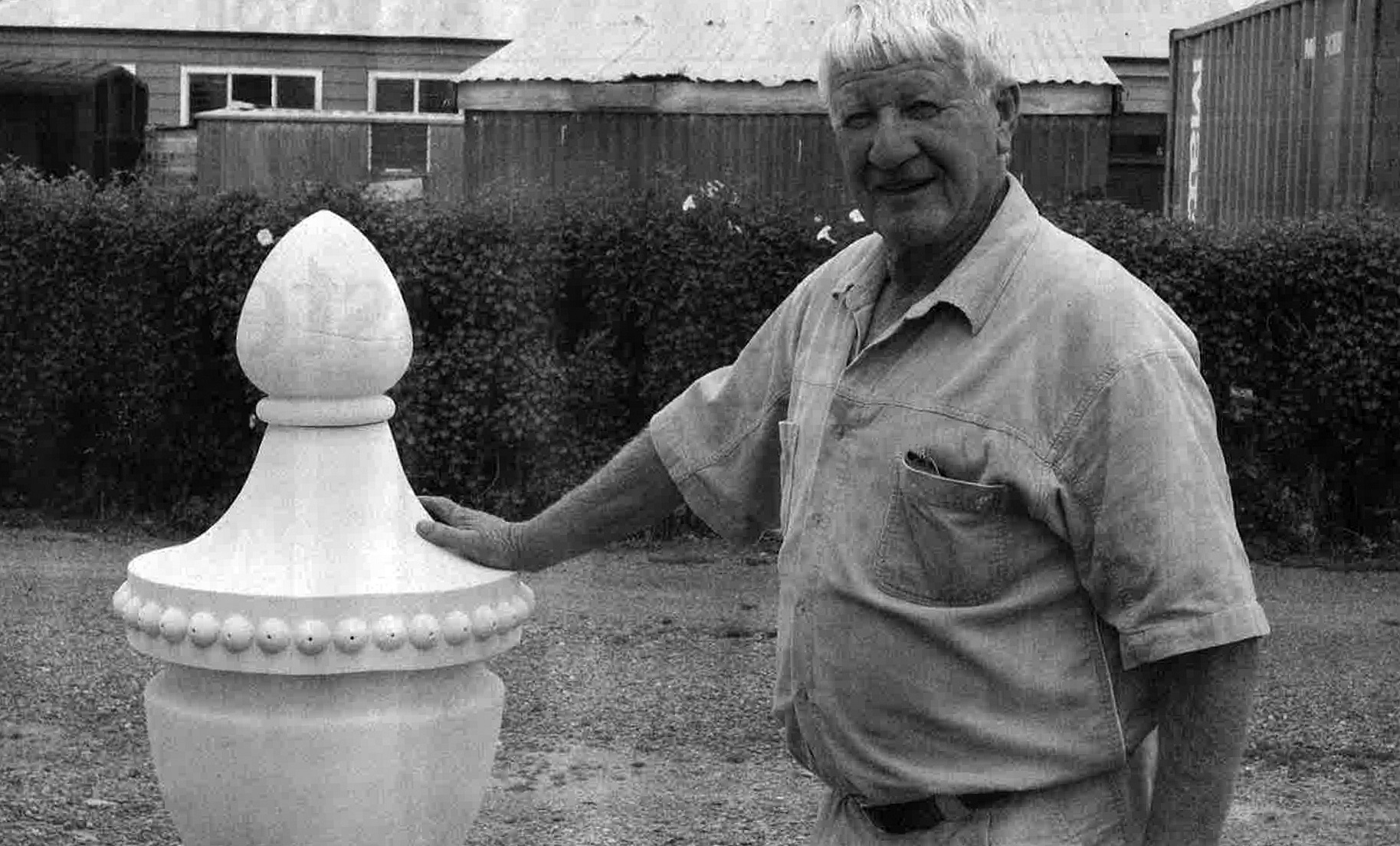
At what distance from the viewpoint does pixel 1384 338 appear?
8.09m

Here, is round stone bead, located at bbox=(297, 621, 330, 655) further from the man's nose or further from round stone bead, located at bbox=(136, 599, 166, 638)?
the man's nose

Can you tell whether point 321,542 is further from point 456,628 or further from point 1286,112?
point 1286,112

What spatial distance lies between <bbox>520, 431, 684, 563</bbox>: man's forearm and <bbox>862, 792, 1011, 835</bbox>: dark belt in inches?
26.6

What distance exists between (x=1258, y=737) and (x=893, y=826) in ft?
12.4

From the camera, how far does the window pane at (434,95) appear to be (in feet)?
69.9

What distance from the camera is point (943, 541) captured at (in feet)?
7.34

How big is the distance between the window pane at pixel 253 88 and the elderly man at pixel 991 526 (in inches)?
782

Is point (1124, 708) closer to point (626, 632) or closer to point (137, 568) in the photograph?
point (137, 568)

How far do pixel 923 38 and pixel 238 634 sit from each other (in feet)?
3.97

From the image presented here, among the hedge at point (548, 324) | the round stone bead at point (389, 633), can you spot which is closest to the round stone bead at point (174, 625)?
the round stone bead at point (389, 633)

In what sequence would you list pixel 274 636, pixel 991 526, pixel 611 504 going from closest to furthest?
pixel 991 526 → pixel 274 636 → pixel 611 504

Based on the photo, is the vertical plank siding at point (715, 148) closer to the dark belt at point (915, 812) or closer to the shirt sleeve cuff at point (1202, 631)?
the dark belt at point (915, 812)

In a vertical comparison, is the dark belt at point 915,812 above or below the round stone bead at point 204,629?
below

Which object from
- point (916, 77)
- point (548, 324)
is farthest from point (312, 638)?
point (548, 324)
